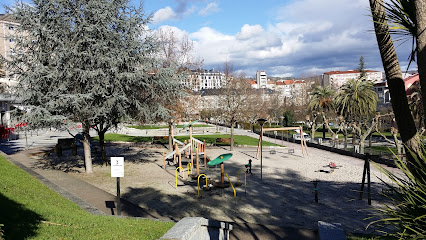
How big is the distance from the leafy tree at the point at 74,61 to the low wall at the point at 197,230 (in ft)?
33.7

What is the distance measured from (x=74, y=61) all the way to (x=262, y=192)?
478 inches

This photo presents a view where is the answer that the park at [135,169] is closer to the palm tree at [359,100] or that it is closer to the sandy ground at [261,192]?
the sandy ground at [261,192]

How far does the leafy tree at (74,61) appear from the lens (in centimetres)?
1617

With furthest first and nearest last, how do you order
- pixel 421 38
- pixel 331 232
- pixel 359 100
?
pixel 359 100, pixel 331 232, pixel 421 38

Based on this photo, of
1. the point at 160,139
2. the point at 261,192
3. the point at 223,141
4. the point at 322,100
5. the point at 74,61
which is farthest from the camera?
the point at 322,100

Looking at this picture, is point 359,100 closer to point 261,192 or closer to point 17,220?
point 261,192

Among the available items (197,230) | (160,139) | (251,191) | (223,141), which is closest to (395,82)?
(197,230)

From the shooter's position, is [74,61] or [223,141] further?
[223,141]

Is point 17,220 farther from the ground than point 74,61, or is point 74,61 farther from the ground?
point 74,61

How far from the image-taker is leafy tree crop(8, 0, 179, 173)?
1617 cm

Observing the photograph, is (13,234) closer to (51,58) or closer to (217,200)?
(217,200)

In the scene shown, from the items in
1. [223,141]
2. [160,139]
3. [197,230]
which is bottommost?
[223,141]

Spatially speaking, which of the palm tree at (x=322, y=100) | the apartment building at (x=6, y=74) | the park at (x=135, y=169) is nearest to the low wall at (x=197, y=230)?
the park at (x=135, y=169)

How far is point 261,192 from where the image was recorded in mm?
14852
